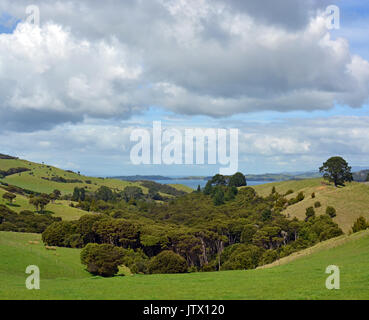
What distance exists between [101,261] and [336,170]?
3609 inches

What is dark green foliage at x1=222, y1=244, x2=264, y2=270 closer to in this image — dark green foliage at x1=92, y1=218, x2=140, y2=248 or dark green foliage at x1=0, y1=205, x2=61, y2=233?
dark green foliage at x1=92, y1=218, x2=140, y2=248

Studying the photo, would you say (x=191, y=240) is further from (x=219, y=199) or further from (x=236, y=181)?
(x=236, y=181)

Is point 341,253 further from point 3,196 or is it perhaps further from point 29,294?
point 3,196

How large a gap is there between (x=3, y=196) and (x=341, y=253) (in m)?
120

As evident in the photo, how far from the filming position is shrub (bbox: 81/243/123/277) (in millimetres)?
52344

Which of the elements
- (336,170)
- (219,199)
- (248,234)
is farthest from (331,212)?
(219,199)

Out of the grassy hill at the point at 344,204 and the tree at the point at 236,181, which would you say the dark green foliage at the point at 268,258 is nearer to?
the grassy hill at the point at 344,204

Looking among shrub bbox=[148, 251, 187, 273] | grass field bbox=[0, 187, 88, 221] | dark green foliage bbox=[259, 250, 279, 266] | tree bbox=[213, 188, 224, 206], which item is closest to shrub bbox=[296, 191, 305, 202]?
tree bbox=[213, 188, 224, 206]

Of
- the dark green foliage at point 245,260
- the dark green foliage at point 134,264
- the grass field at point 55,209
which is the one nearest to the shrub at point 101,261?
the dark green foliage at point 134,264

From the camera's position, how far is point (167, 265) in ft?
183

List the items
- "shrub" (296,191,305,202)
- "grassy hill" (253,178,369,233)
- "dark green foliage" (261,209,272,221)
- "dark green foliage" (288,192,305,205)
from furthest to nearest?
1. "dark green foliage" (288,192,305,205)
2. "shrub" (296,191,305,202)
3. "dark green foliage" (261,209,272,221)
4. "grassy hill" (253,178,369,233)

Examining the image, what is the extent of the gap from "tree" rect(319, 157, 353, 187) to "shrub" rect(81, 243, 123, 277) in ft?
285

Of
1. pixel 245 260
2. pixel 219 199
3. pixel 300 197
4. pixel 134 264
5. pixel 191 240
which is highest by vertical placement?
pixel 300 197

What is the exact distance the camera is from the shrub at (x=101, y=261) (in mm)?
52344
